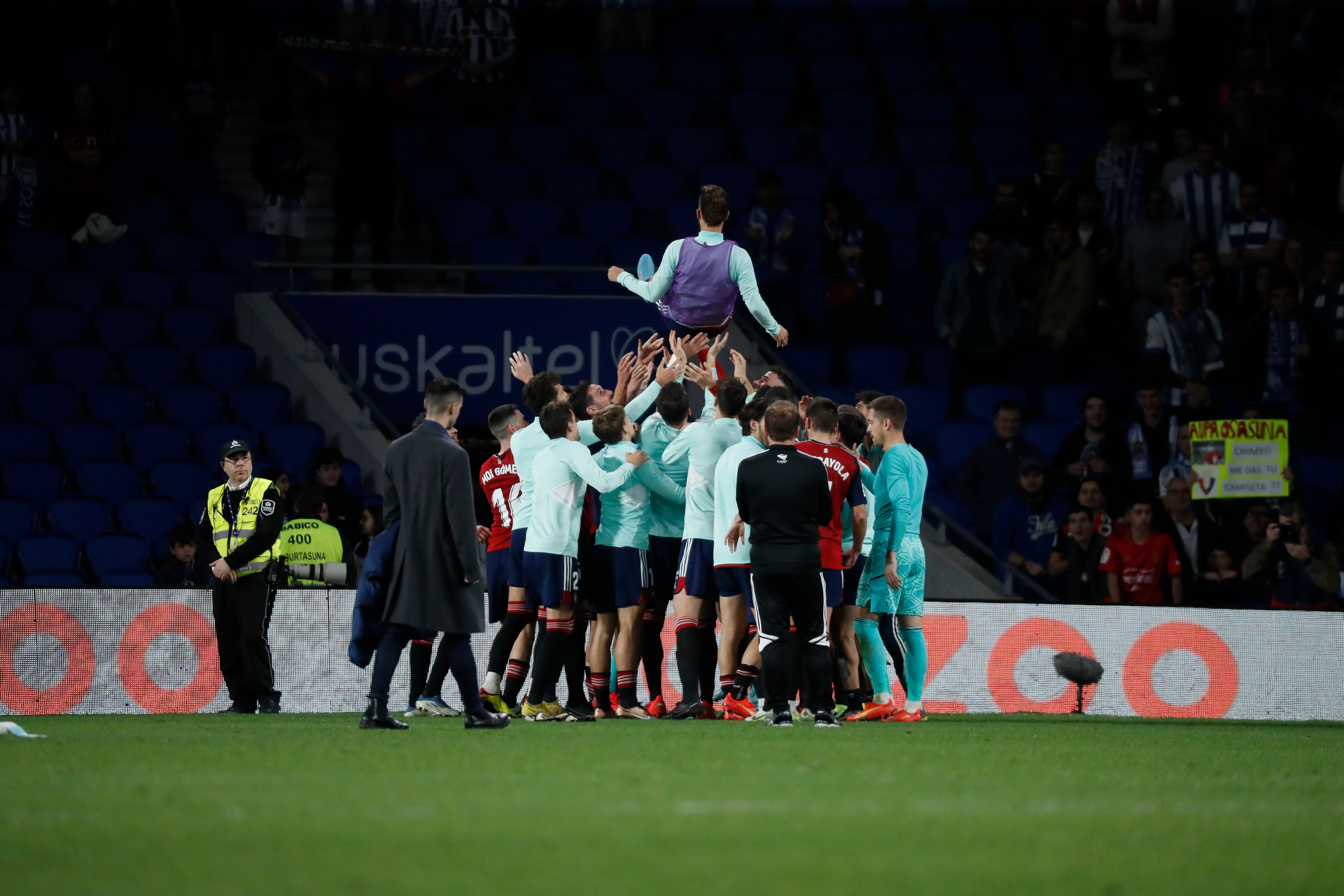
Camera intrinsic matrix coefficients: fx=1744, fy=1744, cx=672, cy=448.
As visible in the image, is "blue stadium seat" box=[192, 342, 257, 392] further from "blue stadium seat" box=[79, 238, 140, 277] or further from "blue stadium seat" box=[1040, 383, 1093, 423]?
"blue stadium seat" box=[1040, 383, 1093, 423]

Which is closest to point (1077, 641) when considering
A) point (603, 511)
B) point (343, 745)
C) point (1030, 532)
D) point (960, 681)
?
point (960, 681)

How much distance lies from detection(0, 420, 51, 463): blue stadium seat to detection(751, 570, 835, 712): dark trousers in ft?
28.6

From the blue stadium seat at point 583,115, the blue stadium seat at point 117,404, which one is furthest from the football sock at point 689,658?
the blue stadium seat at point 583,115

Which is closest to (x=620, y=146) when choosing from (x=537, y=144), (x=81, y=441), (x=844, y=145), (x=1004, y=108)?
(x=537, y=144)

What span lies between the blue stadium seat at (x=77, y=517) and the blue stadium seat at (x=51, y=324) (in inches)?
74.0

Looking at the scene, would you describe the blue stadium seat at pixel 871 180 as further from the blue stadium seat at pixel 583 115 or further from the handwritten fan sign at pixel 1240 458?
the handwritten fan sign at pixel 1240 458

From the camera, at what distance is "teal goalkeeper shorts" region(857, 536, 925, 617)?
1153cm

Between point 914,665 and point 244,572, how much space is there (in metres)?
4.89

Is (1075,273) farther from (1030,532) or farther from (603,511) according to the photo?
(603,511)

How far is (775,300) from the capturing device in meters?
17.9

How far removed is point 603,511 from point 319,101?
1063cm

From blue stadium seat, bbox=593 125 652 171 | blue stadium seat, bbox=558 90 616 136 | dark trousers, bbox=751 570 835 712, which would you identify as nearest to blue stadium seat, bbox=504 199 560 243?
blue stadium seat, bbox=593 125 652 171

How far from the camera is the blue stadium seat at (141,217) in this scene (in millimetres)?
17922

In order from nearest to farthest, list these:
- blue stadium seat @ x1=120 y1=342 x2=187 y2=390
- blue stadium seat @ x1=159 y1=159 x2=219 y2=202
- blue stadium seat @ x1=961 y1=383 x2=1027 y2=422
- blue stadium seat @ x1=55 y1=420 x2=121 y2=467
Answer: blue stadium seat @ x1=55 y1=420 x2=121 y2=467 < blue stadium seat @ x1=120 y1=342 x2=187 y2=390 < blue stadium seat @ x1=961 y1=383 x2=1027 y2=422 < blue stadium seat @ x1=159 y1=159 x2=219 y2=202
